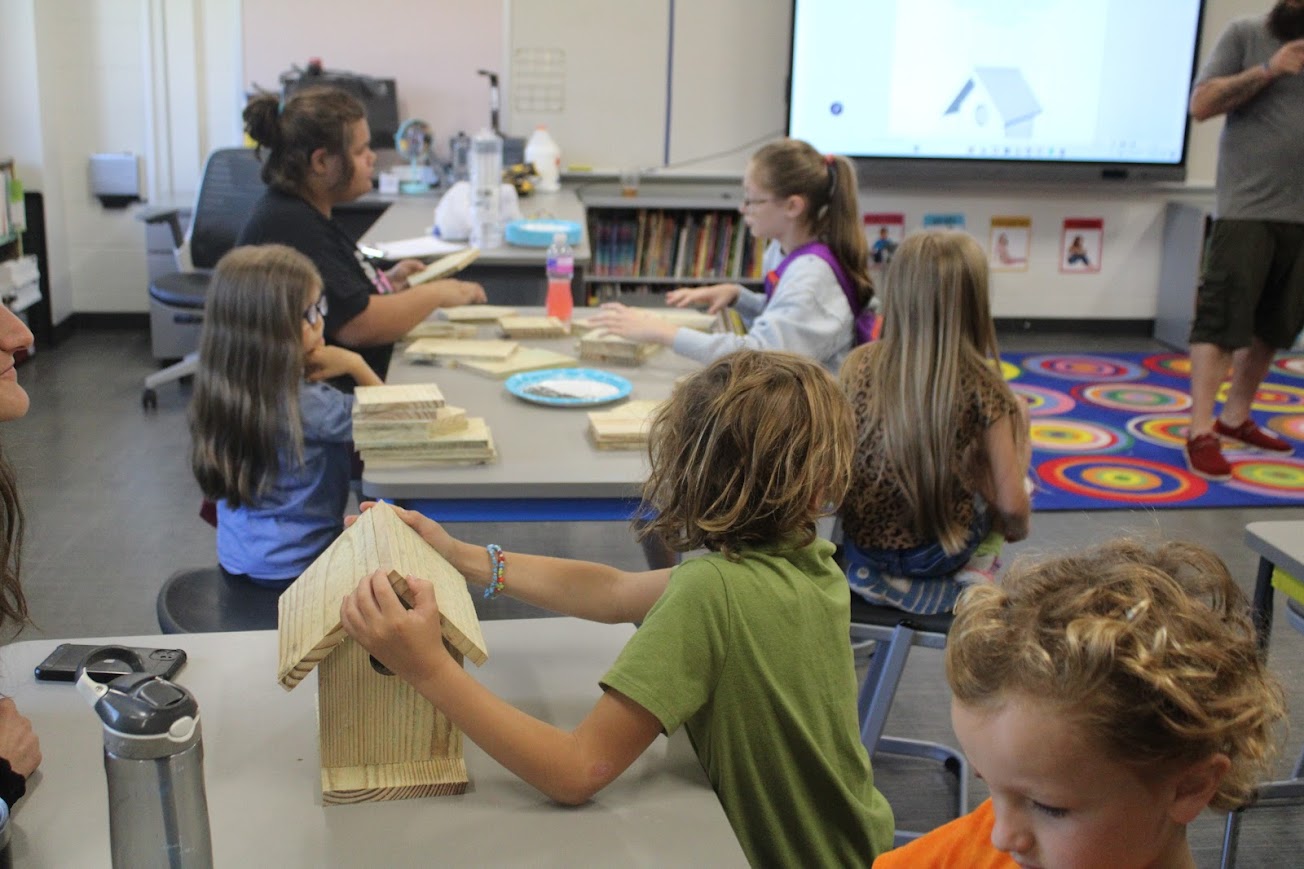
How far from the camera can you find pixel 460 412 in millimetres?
2107

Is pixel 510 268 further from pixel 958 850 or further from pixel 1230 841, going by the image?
pixel 958 850

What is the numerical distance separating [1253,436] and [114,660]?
13.3 ft

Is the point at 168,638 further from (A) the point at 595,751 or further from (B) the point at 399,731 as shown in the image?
(A) the point at 595,751

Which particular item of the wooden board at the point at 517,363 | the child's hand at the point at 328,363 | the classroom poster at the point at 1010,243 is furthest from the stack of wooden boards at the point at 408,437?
the classroom poster at the point at 1010,243

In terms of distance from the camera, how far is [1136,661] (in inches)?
32.8

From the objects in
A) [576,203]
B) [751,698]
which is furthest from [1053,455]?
[751,698]

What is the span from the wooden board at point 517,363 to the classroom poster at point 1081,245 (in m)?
4.02

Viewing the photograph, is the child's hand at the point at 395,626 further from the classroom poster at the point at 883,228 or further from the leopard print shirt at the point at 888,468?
the classroom poster at the point at 883,228

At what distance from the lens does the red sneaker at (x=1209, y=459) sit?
4152mm

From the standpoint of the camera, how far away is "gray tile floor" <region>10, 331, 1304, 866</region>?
2465 millimetres

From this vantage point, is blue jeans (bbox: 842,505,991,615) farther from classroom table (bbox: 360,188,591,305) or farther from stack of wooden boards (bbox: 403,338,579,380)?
classroom table (bbox: 360,188,591,305)

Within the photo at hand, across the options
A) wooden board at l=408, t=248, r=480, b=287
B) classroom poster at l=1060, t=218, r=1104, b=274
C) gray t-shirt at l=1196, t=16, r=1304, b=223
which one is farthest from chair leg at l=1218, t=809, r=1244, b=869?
classroom poster at l=1060, t=218, r=1104, b=274

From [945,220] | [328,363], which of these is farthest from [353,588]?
[945,220]

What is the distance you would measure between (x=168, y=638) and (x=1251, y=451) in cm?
393
